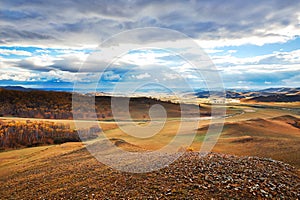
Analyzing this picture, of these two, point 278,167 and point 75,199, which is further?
point 278,167

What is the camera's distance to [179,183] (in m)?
8.91

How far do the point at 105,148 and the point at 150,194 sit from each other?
10323 mm

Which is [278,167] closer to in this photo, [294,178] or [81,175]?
[294,178]

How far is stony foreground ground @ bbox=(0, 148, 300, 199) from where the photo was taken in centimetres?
821

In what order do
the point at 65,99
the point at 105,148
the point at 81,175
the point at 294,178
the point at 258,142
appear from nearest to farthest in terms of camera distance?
1. the point at 294,178
2. the point at 81,175
3. the point at 105,148
4. the point at 258,142
5. the point at 65,99

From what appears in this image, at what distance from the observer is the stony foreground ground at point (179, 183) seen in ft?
26.9

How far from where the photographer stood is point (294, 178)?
9.58 meters

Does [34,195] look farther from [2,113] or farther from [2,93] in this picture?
[2,93]

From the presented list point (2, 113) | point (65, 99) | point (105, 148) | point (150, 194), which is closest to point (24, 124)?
point (2, 113)

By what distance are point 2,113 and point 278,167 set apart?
67.6 meters

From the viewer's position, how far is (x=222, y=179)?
8.96 meters

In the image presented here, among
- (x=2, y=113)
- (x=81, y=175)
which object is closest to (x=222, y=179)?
(x=81, y=175)

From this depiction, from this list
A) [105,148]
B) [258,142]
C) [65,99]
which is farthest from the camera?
[65,99]

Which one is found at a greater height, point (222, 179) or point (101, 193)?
point (222, 179)
